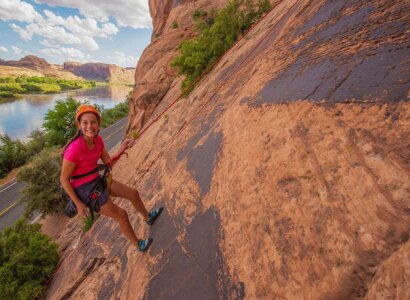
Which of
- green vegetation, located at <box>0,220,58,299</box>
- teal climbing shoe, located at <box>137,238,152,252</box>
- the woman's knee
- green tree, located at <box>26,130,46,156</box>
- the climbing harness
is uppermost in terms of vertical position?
green tree, located at <box>26,130,46,156</box>

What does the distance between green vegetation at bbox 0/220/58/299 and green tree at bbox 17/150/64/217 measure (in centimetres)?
583

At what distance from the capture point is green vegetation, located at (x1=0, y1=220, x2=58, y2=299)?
778 cm

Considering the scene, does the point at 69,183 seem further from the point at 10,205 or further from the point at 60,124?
the point at 60,124

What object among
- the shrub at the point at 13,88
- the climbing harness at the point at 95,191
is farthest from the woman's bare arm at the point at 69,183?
the shrub at the point at 13,88

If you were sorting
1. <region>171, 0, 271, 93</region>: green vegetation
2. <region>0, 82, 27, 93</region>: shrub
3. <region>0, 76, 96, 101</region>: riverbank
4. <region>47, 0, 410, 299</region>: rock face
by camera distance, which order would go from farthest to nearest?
<region>0, 82, 27, 93</region>: shrub, <region>0, 76, 96, 101</region>: riverbank, <region>171, 0, 271, 93</region>: green vegetation, <region>47, 0, 410, 299</region>: rock face

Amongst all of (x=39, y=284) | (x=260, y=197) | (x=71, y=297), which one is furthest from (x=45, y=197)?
(x=260, y=197)

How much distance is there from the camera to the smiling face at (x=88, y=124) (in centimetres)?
315

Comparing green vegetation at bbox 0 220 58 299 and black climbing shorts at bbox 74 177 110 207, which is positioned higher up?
black climbing shorts at bbox 74 177 110 207

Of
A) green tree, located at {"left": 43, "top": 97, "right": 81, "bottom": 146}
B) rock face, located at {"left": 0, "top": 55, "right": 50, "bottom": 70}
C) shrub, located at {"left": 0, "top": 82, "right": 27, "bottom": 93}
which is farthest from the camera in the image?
rock face, located at {"left": 0, "top": 55, "right": 50, "bottom": 70}

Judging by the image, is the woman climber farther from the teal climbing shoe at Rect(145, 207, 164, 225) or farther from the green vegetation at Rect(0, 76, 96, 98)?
the green vegetation at Rect(0, 76, 96, 98)

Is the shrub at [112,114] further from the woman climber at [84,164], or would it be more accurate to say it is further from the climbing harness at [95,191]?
the woman climber at [84,164]

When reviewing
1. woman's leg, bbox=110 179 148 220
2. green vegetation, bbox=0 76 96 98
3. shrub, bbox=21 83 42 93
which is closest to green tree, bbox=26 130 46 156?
woman's leg, bbox=110 179 148 220

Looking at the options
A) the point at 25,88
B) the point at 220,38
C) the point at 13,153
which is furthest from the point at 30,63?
the point at 220,38

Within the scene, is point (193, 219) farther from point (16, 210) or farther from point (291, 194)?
point (16, 210)
